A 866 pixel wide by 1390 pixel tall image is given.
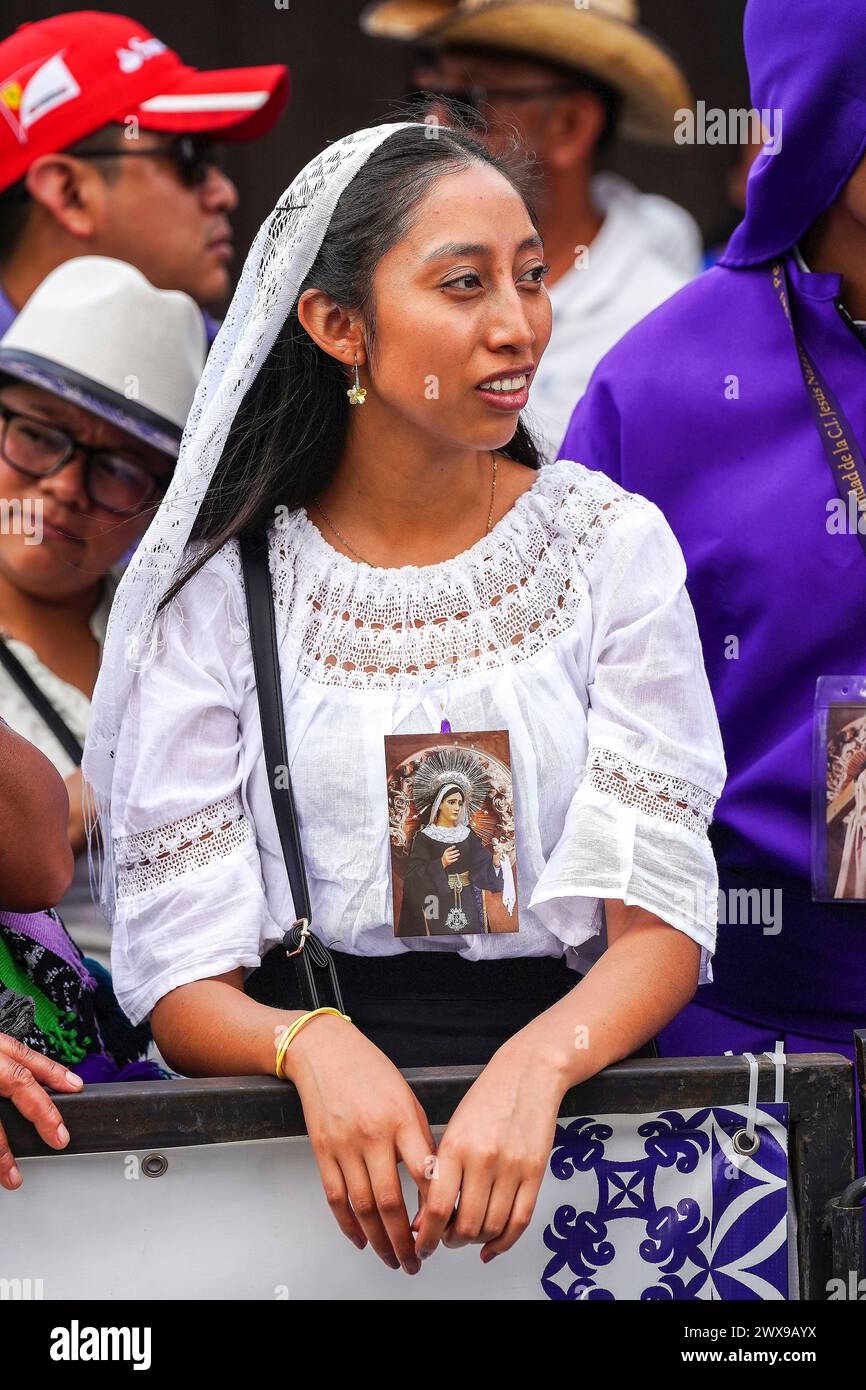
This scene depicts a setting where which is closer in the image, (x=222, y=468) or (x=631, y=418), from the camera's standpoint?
(x=222, y=468)

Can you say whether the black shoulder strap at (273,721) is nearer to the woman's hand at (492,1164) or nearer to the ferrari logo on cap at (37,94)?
the woman's hand at (492,1164)

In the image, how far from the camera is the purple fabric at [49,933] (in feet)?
6.98

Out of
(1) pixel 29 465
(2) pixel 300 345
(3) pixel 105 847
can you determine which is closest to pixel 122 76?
(1) pixel 29 465

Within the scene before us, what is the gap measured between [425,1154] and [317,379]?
41.0 inches

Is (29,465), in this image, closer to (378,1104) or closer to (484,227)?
(484,227)

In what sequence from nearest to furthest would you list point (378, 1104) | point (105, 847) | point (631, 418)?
point (378, 1104), point (105, 847), point (631, 418)

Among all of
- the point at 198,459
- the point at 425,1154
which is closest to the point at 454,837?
the point at 425,1154

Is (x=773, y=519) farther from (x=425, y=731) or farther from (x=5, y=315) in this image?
(x=5, y=315)

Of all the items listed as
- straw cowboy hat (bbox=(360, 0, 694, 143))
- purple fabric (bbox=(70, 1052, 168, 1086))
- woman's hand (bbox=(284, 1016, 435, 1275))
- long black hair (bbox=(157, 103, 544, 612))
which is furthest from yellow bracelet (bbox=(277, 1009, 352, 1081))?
straw cowboy hat (bbox=(360, 0, 694, 143))

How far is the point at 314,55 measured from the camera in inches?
182

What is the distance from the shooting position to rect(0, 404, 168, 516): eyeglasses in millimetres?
2926

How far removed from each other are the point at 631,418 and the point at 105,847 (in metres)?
1.02

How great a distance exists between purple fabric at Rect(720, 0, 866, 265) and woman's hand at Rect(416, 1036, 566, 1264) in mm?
1388

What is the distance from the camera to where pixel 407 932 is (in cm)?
198
